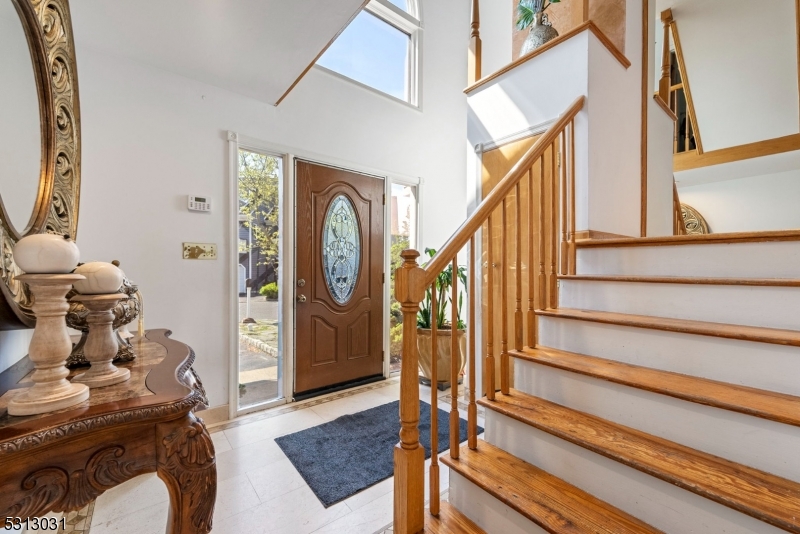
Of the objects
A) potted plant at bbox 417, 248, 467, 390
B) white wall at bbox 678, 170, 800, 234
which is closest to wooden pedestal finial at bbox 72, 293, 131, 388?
potted plant at bbox 417, 248, 467, 390

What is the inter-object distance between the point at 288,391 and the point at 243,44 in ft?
8.15

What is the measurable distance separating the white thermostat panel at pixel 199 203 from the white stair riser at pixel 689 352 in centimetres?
236

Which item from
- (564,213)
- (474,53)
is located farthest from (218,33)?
(564,213)

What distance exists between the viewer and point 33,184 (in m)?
1.14

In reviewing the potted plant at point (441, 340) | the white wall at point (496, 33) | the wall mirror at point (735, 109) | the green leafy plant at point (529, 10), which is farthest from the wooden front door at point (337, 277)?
the wall mirror at point (735, 109)

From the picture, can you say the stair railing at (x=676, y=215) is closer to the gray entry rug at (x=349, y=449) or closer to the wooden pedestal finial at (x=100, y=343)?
the gray entry rug at (x=349, y=449)

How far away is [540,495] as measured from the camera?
3.82ft

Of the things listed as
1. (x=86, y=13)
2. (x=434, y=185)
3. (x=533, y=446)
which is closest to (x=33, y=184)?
(x=86, y=13)

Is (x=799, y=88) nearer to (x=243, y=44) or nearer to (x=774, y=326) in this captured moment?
(x=774, y=326)

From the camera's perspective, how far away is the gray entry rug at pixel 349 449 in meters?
1.86

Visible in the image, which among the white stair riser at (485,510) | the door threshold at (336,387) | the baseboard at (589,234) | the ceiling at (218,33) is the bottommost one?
the door threshold at (336,387)

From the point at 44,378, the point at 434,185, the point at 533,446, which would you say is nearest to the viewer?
the point at 44,378

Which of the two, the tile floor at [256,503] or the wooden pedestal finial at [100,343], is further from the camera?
the tile floor at [256,503]

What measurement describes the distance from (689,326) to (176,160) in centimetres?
295
